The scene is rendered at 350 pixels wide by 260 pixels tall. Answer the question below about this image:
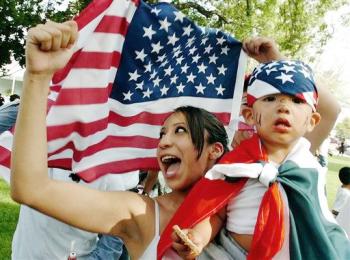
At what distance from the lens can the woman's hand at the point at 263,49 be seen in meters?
2.68

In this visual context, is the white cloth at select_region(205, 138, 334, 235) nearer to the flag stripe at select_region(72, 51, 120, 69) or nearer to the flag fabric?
the flag fabric

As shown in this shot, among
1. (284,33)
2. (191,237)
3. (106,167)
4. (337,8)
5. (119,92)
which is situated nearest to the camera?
(191,237)

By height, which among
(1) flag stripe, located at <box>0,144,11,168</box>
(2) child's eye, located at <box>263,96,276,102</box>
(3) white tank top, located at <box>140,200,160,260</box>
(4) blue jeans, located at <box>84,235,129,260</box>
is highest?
(2) child's eye, located at <box>263,96,276,102</box>

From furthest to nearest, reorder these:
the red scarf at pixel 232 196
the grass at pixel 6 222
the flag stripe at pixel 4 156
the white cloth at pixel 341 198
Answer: the white cloth at pixel 341 198 < the grass at pixel 6 222 < the flag stripe at pixel 4 156 < the red scarf at pixel 232 196

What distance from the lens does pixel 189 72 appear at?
10.8 ft

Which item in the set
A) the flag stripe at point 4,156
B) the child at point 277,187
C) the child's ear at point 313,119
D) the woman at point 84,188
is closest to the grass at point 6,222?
the flag stripe at point 4,156

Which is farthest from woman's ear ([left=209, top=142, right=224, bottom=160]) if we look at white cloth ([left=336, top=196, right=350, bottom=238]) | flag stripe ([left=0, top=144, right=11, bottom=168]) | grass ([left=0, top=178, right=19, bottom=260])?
grass ([left=0, top=178, right=19, bottom=260])

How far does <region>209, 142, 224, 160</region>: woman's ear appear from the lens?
2.44 metres

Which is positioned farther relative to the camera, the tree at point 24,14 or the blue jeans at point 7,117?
the tree at point 24,14

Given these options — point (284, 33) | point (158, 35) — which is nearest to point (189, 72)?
point (158, 35)

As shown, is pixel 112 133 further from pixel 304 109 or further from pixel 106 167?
pixel 304 109

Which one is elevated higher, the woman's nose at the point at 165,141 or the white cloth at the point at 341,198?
the woman's nose at the point at 165,141

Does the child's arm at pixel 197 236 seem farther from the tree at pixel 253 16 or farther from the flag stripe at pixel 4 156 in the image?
the tree at pixel 253 16

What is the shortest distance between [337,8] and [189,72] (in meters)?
16.0
